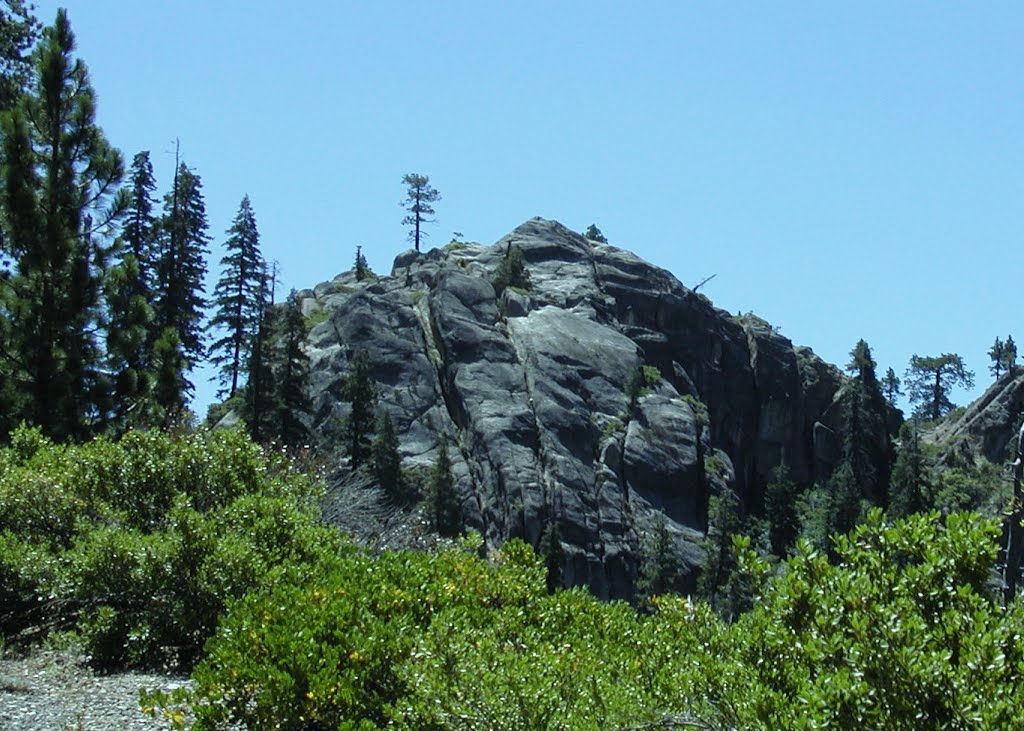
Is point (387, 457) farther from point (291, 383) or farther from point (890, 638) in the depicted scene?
point (890, 638)

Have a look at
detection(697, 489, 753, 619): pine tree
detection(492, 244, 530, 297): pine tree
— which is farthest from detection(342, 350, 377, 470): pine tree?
detection(492, 244, 530, 297): pine tree

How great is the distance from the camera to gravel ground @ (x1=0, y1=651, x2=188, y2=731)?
756 centimetres

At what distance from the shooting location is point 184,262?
1932 inches

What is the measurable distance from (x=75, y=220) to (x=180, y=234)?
29.1m

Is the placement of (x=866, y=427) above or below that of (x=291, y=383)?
above

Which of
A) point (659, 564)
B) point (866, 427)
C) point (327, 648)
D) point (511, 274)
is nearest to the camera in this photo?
point (327, 648)

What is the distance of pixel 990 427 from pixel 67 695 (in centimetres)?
9347

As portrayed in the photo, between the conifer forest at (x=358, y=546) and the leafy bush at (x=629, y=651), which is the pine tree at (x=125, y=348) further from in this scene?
the leafy bush at (x=629, y=651)

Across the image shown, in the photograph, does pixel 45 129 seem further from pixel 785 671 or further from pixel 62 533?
pixel 785 671

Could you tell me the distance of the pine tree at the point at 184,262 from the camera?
46.8 m

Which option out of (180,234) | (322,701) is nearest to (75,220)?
(322,701)

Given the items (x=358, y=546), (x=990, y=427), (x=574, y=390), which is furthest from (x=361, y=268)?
(x=358, y=546)

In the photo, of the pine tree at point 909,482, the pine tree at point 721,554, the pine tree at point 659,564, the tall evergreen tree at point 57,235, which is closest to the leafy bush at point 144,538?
the tall evergreen tree at point 57,235

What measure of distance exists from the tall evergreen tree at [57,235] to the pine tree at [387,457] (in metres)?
29.5
